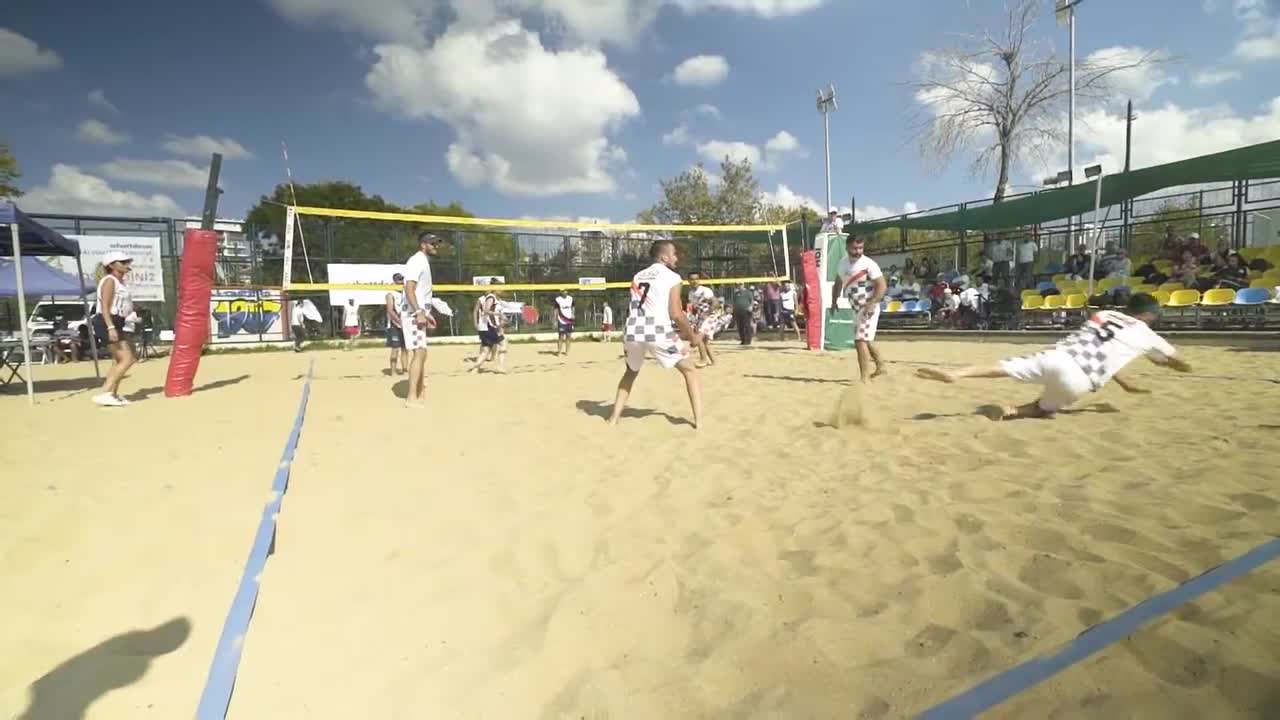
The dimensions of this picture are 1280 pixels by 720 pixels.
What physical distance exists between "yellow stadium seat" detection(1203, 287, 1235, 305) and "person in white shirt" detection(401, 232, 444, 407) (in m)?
13.3

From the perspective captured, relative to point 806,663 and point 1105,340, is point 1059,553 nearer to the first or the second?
point 806,663

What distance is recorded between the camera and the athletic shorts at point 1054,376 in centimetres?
399

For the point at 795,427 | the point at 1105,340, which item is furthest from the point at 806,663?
the point at 1105,340

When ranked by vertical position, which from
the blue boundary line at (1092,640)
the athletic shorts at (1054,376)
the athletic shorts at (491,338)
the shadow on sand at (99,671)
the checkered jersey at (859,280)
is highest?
the checkered jersey at (859,280)

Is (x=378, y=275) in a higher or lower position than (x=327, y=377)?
higher

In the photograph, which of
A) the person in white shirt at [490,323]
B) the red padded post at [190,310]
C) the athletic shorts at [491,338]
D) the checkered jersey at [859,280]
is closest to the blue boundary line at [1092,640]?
the checkered jersey at [859,280]

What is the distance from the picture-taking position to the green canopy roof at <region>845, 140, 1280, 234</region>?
10703 millimetres

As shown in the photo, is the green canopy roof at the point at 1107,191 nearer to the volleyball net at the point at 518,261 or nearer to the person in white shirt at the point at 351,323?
the volleyball net at the point at 518,261

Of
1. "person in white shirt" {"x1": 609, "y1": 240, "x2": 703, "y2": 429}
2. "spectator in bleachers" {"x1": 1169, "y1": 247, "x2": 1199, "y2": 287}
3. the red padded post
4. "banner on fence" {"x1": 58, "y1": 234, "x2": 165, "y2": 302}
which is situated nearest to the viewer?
"person in white shirt" {"x1": 609, "y1": 240, "x2": 703, "y2": 429}

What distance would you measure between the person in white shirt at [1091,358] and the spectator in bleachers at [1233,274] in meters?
10.3

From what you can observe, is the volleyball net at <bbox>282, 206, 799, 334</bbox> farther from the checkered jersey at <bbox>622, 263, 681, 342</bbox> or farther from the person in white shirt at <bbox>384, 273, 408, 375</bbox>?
the checkered jersey at <bbox>622, 263, 681, 342</bbox>

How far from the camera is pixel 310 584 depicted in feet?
7.45

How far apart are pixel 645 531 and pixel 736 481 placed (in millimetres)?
803

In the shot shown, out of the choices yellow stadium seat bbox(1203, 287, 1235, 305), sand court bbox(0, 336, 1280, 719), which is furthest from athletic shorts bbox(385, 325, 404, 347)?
yellow stadium seat bbox(1203, 287, 1235, 305)
